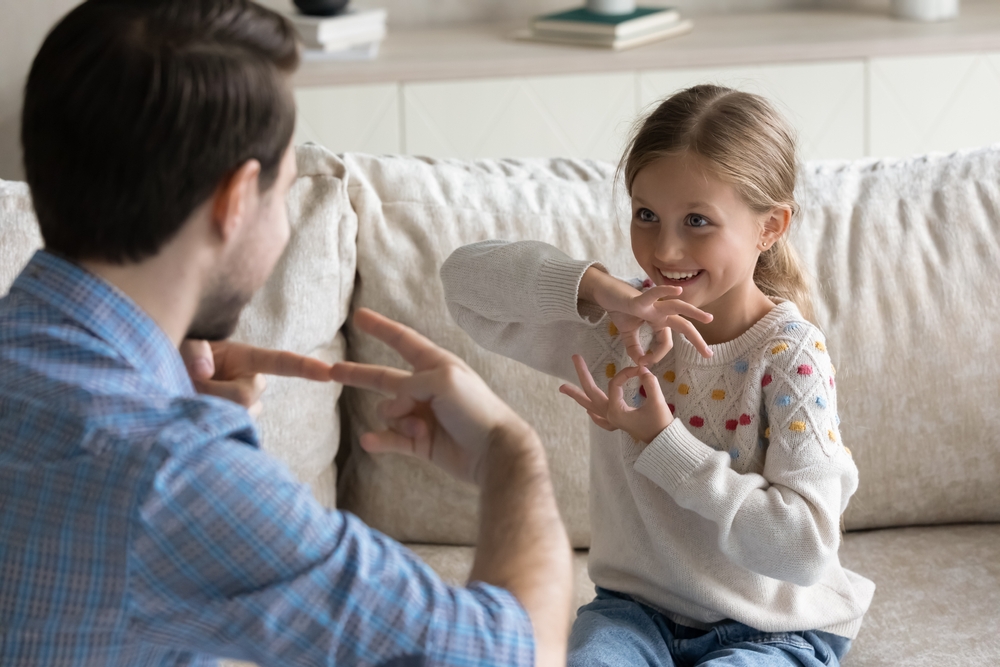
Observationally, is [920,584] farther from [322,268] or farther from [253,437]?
[253,437]

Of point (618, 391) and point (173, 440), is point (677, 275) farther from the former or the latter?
point (173, 440)

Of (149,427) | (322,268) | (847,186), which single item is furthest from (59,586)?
(847,186)

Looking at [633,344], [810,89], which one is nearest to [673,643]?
[633,344]

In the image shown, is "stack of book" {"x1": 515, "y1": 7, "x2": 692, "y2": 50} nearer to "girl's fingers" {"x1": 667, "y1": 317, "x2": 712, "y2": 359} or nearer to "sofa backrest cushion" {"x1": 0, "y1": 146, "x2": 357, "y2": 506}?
"sofa backrest cushion" {"x1": 0, "y1": 146, "x2": 357, "y2": 506}

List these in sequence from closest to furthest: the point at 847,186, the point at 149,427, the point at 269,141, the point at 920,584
A: the point at 149,427 → the point at 269,141 → the point at 920,584 → the point at 847,186

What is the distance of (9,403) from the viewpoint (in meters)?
0.79

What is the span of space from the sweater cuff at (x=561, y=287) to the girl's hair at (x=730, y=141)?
5.1 inches

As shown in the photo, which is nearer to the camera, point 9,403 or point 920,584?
point 9,403

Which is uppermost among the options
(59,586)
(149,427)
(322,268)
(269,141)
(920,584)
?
(269,141)

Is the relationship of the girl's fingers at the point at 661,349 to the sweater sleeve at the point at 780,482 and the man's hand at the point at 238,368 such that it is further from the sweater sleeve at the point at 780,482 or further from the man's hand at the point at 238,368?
the man's hand at the point at 238,368

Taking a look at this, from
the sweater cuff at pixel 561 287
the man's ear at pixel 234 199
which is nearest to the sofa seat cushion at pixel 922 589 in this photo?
the sweater cuff at pixel 561 287

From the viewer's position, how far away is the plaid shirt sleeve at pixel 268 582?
29.4 inches

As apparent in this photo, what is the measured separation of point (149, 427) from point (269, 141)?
256 mm

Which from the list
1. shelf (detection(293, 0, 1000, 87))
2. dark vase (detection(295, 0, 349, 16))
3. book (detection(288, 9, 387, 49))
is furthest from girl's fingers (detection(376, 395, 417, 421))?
dark vase (detection(295, 0, 349, 16))
